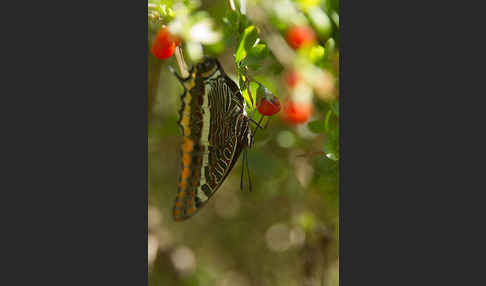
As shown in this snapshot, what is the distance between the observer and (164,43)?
155 centimetres

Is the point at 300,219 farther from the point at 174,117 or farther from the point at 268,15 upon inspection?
the point at 268,15

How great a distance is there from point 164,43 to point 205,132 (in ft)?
1.07

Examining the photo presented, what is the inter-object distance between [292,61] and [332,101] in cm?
20

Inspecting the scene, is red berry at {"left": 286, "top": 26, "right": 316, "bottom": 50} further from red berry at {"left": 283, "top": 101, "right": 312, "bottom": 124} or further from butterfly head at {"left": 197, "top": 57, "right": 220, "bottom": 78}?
butterfly head at {"left": 197, "top": 57, "right": 220, "bottom": 78}

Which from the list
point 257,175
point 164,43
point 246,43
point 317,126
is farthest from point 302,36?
point 257,175

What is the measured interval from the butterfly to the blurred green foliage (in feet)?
0.33

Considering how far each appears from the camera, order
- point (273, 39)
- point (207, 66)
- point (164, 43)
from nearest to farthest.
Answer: point (207, 66), point (164, 43), point (273, 39)

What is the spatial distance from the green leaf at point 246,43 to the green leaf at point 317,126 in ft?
1.29

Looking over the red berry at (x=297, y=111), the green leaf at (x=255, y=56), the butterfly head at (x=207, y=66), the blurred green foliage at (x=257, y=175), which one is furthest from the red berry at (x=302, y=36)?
the butterfly head at (x=207, y=66)

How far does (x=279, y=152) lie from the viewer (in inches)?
76.5

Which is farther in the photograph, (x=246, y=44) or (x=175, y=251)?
(x=175, y=251)

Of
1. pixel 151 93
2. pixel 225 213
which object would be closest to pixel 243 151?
pixel 151 93

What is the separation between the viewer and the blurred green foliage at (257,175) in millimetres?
1583

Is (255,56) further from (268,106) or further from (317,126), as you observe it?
(317,126)
